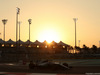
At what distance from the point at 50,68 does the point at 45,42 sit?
5292 centimetres

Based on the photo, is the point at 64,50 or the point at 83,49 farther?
the point at 83,49

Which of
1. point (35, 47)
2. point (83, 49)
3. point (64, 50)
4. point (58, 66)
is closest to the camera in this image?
point (58, 66)

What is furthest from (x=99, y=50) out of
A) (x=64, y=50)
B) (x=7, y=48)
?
(x=7, y=48)

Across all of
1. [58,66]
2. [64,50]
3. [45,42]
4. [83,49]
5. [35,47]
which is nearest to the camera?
[58,66]

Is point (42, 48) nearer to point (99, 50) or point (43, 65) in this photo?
point (99, 50)

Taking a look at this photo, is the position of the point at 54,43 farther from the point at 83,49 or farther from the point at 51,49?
the point at 83,49

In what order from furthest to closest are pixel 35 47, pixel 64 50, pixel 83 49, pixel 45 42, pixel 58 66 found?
pixel 83 49, pixel 64 50, pixel 35 47, pixel 45 42, pixel 58 66

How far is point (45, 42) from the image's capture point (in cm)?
7444

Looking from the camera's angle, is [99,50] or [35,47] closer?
[35,47]

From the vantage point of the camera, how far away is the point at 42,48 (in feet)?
270

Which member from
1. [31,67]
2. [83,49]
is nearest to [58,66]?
[31,67]

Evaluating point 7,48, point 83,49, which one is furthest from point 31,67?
point 83,49

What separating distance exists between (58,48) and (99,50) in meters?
40.7

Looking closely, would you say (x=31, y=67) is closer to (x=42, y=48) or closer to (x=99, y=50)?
(x=42, y=48)
